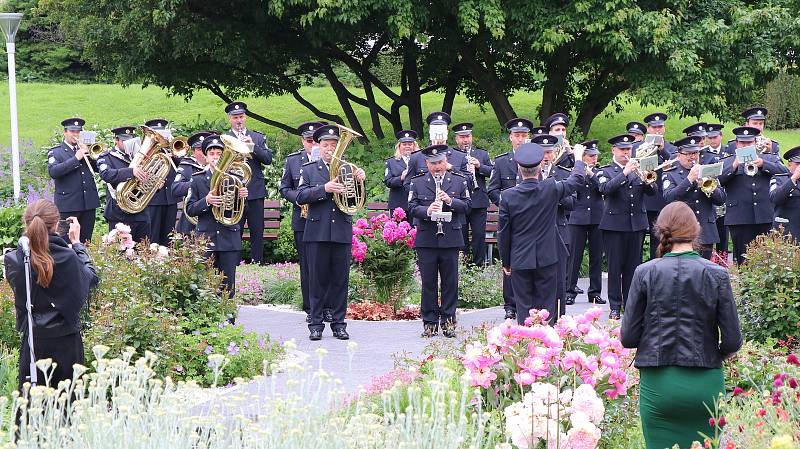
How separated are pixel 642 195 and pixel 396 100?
12.0 meters

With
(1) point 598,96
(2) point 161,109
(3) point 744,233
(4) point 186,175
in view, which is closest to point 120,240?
(4) point 186,175

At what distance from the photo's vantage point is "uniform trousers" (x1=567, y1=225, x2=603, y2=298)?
13.9m

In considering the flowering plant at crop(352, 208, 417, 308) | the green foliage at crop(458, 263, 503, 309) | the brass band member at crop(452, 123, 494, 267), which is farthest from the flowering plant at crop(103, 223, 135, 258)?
the brass band member at crop(452, 123, 494, 267)

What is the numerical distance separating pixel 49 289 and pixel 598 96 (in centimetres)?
1691

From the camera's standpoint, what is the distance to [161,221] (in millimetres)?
15289

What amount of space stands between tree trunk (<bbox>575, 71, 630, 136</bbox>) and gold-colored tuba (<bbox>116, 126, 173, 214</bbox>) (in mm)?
10410

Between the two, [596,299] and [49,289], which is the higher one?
[49,289]

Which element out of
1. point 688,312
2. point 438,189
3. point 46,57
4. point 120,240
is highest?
point 46,57

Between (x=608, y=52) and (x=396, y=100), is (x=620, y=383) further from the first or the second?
(x=396, y=100)

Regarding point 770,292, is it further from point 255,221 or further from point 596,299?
point 255,221

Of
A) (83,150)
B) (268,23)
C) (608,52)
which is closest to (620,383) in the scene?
(83,150)

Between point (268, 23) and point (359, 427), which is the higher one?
point (268, 23)

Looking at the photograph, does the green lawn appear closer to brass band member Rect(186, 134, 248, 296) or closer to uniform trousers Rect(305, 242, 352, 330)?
brass band member Rect(186, 134, 248, 296)

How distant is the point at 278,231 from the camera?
1800 cm
